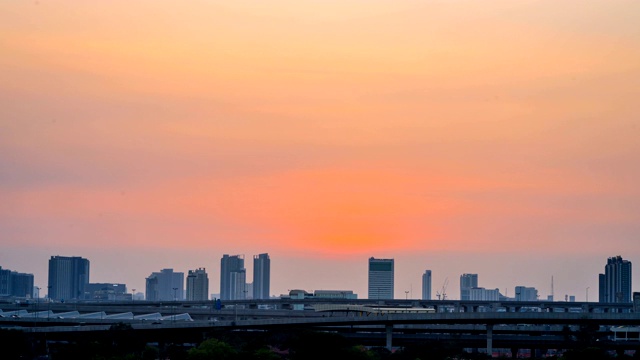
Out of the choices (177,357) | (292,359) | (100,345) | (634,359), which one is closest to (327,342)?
(292,359)

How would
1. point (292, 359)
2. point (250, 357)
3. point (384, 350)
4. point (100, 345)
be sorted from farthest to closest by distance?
point (384, 350) < point (100, 345) < point (292, 359) < point (250, 357)

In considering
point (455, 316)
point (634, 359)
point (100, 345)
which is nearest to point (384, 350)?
point (455, 316)

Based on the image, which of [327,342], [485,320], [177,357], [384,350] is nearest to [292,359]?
[327,342]

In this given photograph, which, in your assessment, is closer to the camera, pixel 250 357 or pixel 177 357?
pixel 250 357

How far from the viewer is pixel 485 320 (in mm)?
195000

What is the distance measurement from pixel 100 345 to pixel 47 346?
152 feet

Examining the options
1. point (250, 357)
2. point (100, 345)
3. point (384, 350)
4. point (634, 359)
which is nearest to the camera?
point (250, 357)

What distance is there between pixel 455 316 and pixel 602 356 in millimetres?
55175

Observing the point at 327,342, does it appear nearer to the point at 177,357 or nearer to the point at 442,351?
the point at 177,357

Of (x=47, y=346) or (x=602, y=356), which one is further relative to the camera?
(x=47, y=346)

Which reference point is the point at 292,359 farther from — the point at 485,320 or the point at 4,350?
the point at 485,320

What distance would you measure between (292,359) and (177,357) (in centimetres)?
1545

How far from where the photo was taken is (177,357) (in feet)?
486

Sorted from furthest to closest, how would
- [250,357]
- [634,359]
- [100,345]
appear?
[634,359]
[100,345]
[250,357]
